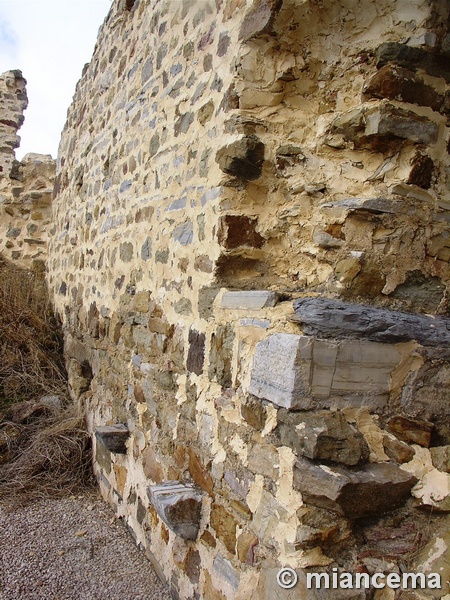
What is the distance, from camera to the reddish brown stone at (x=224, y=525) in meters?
1.83

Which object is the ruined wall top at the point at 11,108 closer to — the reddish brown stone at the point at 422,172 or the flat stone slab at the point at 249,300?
the flat stone slab at the point at 249,300

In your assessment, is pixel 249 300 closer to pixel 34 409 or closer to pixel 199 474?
pixel 199 474

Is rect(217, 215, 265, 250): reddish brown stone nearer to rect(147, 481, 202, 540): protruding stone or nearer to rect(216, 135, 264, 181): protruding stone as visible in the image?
rect(216, 135, 264, 181): protruding stone

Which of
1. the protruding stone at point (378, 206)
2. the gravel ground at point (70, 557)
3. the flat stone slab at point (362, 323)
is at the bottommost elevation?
the gravel ground at point (70, 557)

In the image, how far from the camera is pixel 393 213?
1730 millimetres

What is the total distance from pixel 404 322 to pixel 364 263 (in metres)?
0.24

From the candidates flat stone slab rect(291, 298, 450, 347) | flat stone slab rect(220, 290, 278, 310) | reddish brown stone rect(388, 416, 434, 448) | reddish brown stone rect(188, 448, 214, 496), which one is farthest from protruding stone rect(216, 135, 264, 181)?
reddish brown stone rect(188, 448, 214, 496)

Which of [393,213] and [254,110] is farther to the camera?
[254,110]

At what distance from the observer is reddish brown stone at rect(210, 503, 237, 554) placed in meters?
1.83

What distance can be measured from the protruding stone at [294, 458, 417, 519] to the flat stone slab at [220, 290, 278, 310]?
0.54m

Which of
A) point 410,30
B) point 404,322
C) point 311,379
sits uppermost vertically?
point 410,30

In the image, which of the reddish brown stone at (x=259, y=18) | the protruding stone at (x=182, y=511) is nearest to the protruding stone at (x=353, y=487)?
the protruding stone at (x=182, y=511)

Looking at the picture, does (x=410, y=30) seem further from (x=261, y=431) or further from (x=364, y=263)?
(x=261, y=431)

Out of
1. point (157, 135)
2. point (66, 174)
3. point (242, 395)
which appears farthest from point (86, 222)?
point (242, 395)
